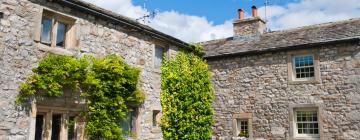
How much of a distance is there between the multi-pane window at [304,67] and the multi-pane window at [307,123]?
4.57ft

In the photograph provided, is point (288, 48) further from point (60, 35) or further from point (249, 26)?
point (60, 35)

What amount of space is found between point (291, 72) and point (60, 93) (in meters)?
8.65

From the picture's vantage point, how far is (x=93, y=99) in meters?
9.22

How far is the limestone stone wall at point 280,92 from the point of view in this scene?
1191 centimetres

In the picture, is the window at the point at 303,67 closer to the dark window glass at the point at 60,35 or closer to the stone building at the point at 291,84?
the stone building at the point at 291,84

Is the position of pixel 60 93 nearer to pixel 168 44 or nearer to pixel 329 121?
pixel 168 44

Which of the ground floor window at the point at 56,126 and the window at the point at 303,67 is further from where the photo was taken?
the window at the point at 303,67

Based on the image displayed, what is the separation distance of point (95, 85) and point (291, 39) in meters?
8.34

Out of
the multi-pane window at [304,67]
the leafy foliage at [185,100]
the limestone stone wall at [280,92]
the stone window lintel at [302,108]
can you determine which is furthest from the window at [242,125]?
the multi-pane window at [304,67]

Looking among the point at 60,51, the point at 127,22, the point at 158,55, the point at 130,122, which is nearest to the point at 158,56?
the point at 158,55

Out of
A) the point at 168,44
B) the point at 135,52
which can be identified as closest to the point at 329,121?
the point at 168,44

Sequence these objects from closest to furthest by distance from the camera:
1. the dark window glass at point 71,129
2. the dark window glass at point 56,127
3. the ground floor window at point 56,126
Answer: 1. the ground floor window at point 56,126
2. the dark window glass at point 56,127
3. the dark window glass at point 71,129

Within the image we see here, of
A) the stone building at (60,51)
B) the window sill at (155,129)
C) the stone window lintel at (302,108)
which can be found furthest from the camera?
the stone window lintel at (302,108)

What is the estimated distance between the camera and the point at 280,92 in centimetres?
1324
